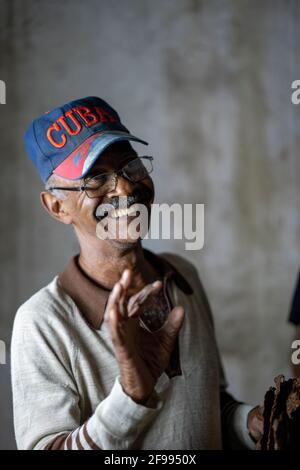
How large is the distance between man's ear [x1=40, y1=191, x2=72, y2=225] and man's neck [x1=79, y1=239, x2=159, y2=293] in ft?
0.16

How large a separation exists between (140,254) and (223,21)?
1.55 feet

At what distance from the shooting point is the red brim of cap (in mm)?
738

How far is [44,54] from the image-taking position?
2.97 ft

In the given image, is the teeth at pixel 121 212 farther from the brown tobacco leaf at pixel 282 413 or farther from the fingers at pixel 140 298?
the brown tobacco leaf at pixel 282 413

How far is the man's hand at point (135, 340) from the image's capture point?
59 cm

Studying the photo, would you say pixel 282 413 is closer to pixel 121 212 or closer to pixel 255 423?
pixel 255 423

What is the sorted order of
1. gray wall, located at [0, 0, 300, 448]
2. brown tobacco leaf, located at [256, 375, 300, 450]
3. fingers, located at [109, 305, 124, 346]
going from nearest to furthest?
fingers, located at [109, 305, 124, 346] → brown tobacco leaf, located at [256, 375, 300, 450] → gray wall, located at [0, 0, 300, 448]

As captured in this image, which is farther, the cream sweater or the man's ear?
the man's ear

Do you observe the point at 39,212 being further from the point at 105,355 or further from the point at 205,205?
the point at 205,205

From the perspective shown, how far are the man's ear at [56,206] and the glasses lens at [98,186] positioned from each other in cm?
5

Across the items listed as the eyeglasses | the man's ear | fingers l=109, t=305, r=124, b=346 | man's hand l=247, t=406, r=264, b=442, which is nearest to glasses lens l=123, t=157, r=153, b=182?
the eyeglasses

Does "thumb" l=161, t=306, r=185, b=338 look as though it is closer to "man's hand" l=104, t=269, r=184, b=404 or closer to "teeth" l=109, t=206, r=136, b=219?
"man's hand" l=104, t=269, r=184, b=404

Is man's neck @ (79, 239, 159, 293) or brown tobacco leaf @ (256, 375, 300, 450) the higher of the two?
man's neck @ (79, 239, 159, 293)

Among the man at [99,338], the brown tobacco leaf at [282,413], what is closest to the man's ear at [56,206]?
the man at [99,338]
